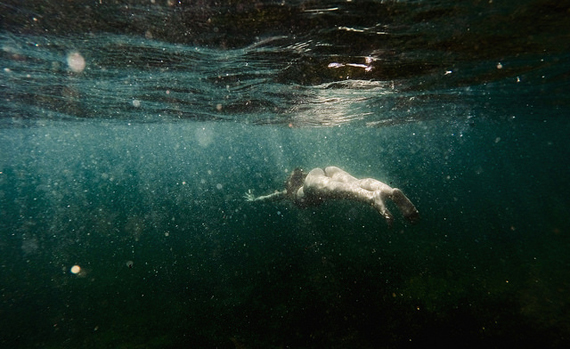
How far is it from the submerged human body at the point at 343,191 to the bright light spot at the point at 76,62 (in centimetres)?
898

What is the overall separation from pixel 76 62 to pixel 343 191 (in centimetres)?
1097

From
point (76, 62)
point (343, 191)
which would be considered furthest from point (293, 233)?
point (76, 62)

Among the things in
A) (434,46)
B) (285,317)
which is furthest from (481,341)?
(434,46)

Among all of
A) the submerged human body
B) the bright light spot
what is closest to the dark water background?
the bright light spot

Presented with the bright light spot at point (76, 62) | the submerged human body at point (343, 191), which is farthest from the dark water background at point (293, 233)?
the submerged human body at point (343, 191)

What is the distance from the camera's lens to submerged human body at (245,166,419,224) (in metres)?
6.23

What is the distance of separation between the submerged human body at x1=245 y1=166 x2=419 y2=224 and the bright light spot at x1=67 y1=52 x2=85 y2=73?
29.4 feet

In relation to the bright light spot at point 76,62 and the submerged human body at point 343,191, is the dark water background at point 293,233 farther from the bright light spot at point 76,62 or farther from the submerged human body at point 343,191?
the submerged human body at point 343,191

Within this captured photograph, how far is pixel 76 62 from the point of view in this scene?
1017 centimetres

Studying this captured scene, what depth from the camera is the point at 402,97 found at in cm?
1733

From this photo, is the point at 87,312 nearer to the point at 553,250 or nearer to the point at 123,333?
the point at 123,333

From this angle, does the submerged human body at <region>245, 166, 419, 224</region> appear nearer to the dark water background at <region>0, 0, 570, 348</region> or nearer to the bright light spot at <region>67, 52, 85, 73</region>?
the dark water background at <region>0, 0, 570, 348</region>

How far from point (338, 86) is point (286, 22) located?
7258mm

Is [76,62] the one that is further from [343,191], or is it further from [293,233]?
[293,233]
